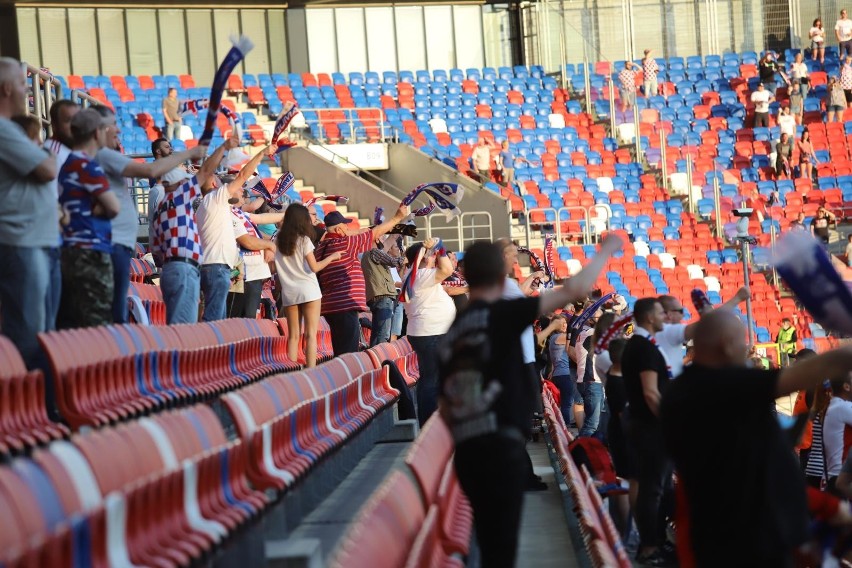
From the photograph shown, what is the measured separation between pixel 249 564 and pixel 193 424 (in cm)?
76

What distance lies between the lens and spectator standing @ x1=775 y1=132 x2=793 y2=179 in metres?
25.2

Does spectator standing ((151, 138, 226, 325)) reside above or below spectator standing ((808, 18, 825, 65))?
below

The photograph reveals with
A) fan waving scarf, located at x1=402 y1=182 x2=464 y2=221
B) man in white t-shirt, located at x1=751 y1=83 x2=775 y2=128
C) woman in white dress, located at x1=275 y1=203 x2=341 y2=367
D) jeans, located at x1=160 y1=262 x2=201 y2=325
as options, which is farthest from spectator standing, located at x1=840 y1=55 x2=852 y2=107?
jeans, located at x1=160 y1=262 x2=201 y2=325

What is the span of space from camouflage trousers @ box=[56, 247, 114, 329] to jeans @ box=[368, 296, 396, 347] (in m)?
5.39

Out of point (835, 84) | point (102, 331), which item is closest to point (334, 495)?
point (102, 331)

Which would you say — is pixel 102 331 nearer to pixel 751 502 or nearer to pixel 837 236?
pixel 751 502

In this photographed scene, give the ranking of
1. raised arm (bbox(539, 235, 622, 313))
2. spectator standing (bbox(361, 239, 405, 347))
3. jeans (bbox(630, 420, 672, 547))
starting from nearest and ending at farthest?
raised arm (bbox(539, 235, 622, 313))
jeans (bbox(630, 420, 672, 547))
spectator standing (bbox(361, 239, 405, 347))

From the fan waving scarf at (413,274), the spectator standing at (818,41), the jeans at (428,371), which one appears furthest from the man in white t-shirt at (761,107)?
the jeans at (428,371)

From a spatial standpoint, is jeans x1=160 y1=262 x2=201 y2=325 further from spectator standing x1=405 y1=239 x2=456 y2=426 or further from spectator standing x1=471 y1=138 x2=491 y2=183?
spectator standing x1=471 y1=138 x2=491 y2=183

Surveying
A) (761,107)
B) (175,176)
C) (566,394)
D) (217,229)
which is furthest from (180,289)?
(761,107)

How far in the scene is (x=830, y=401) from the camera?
8.09 meters

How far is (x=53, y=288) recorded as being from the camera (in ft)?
20.1

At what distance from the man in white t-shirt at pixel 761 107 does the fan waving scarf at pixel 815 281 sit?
23.2m

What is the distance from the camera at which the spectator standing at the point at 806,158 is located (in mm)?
25156
